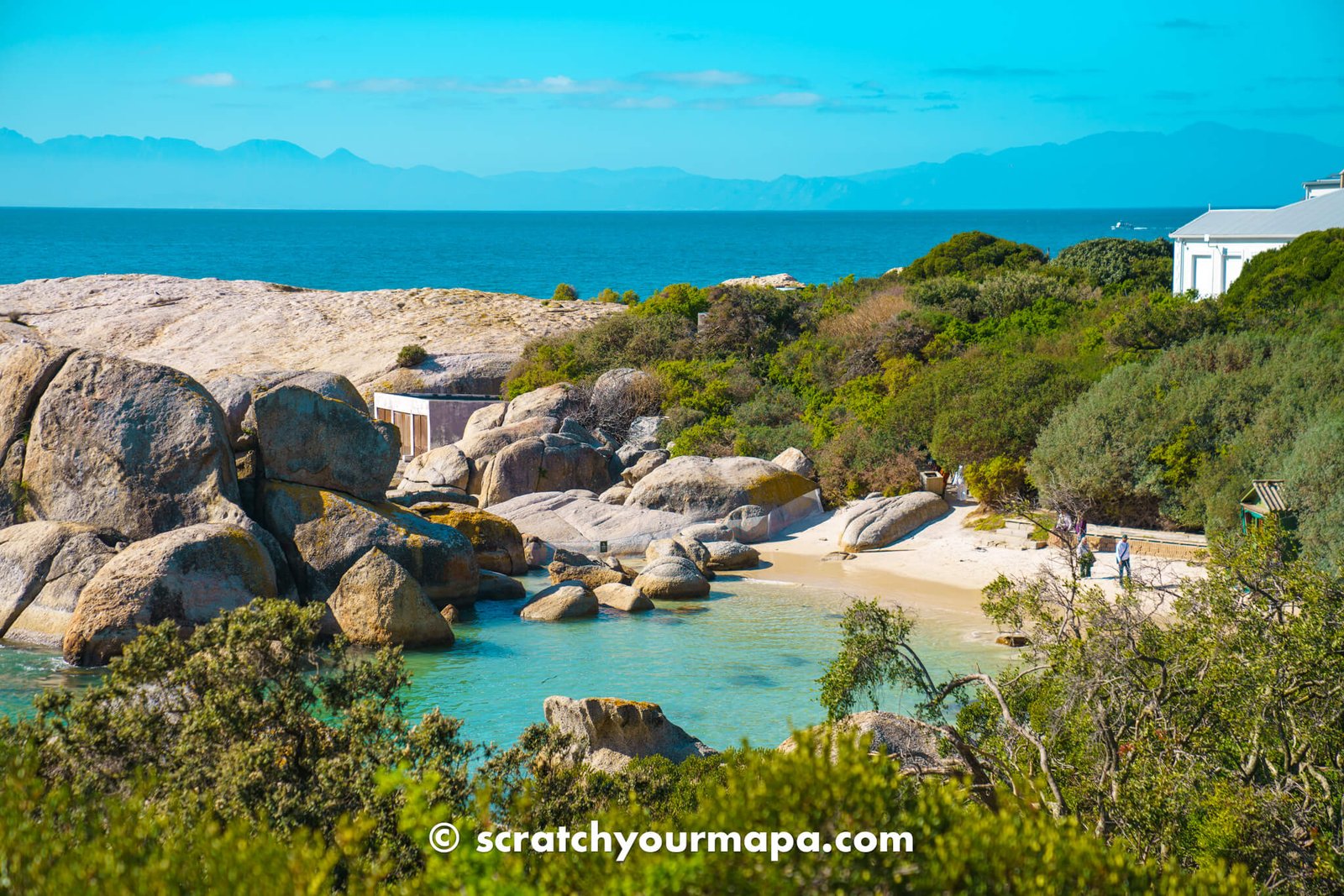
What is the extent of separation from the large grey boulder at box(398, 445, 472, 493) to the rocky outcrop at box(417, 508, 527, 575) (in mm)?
5258

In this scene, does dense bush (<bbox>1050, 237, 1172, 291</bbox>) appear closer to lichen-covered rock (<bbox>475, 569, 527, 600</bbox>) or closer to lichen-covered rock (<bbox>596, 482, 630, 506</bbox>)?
lichen-covered rock (<bbox>596, 482, 630, 506</bbox>)

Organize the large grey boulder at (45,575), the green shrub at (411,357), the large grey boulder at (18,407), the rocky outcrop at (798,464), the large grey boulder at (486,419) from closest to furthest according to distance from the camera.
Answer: the large grey boulder at (45,575) < the large grey boulder at (18,407) < the rocky outcrop at (798,464) < the large grey boulder at (486,419) < the green shrub at (411,357)

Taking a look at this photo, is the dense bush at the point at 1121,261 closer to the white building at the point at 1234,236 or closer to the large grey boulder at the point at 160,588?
the white building at the point at 1234,236

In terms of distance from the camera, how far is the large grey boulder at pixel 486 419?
115 feet

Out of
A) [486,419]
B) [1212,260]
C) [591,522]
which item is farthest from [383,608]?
[1212,260]

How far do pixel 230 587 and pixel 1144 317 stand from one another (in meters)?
23.2

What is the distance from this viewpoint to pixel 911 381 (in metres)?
→ 31.0

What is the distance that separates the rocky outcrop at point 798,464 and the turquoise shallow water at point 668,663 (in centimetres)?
695

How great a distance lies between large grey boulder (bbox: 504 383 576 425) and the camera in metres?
35.9

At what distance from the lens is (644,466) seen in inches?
1237

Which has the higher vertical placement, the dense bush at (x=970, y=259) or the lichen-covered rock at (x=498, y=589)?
the dense bush at (x=970, y=259)

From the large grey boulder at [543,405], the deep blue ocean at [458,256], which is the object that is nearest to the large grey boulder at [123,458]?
the large grey boulder at [543,405]

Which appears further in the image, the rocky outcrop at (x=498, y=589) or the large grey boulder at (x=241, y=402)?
the rocky outcrop at (x=498, y=589)

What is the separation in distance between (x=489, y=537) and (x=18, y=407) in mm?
9018
